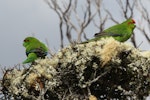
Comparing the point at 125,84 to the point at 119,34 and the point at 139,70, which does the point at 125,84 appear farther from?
the point at 119,34

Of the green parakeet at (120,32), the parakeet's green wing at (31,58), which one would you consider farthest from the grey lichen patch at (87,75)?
the green parakeet at (120,32)

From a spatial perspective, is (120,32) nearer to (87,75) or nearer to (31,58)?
(31,58)

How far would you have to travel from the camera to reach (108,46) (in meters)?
4.52

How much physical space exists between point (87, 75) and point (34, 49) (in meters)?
1.25

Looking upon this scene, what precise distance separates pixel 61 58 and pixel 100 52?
1.26 ft

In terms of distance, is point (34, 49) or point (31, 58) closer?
point (31, 58)

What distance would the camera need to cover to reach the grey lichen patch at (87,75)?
443 centimetres

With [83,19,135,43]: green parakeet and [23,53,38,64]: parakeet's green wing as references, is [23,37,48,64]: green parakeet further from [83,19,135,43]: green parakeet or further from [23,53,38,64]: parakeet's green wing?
[83,19,135,43]: green parakeet

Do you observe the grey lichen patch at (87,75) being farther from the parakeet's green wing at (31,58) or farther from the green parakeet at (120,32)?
the green parakeet at (120,32)

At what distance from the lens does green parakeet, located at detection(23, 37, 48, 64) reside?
538 centimetres

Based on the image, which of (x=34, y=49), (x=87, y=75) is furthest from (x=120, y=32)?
(x=87, y=75)

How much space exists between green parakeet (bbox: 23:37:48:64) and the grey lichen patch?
24.8 inches

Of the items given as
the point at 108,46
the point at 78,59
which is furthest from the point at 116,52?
the point at 78,59

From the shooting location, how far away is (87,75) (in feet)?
14.8
